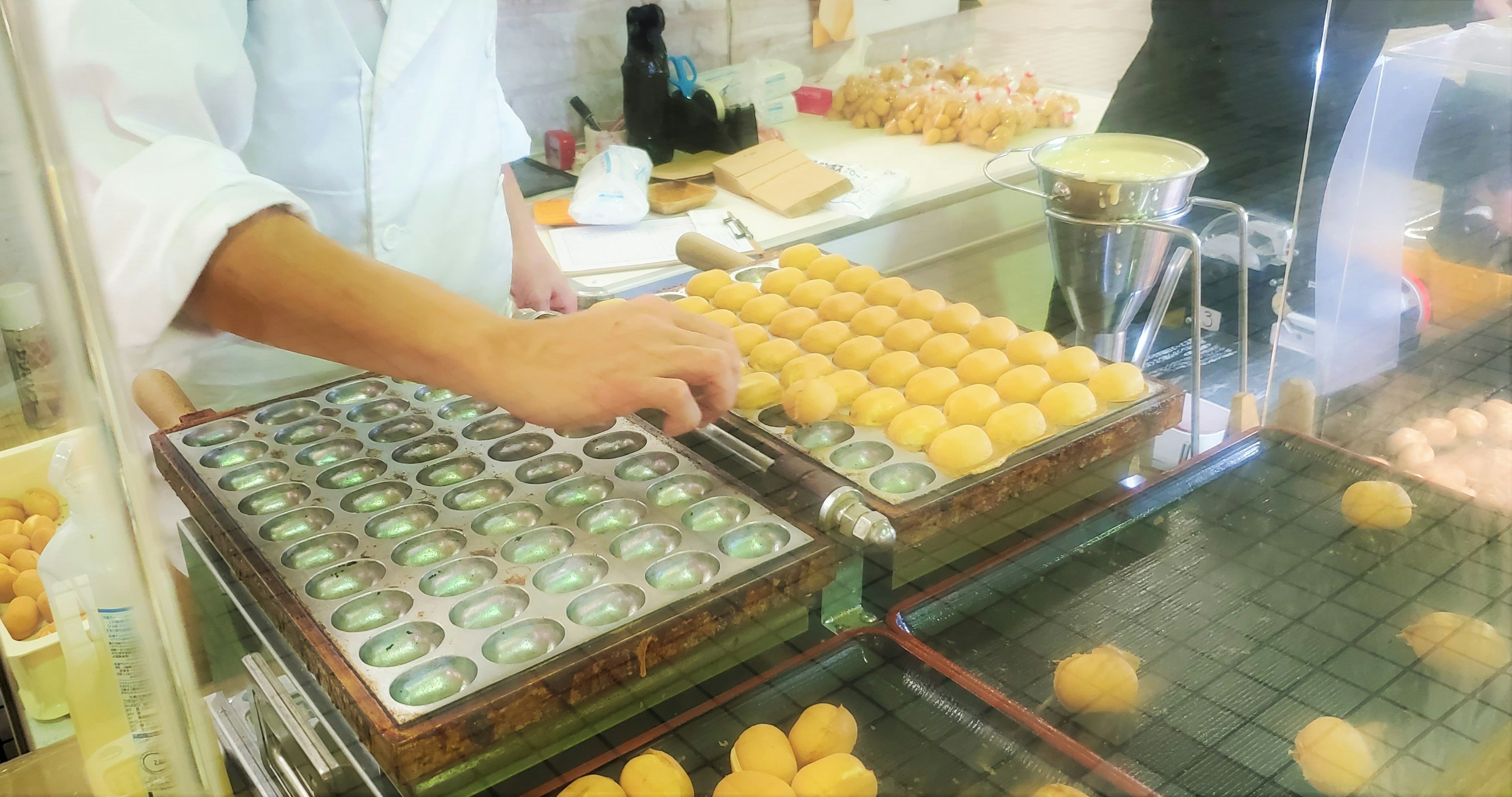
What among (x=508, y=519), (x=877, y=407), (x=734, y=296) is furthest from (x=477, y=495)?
(x=734, y=296)

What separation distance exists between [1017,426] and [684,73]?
37.0 inches

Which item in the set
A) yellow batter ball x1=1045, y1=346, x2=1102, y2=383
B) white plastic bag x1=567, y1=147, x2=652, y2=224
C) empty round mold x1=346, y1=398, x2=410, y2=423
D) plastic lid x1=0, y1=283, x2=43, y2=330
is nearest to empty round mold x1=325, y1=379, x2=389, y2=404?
empty round mold x1=346, y1=398, x2=410, y2=423

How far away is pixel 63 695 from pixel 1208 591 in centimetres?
96

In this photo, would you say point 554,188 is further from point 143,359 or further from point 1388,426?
point 1388,426

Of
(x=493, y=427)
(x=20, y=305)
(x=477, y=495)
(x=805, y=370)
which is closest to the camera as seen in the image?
(x=20, y=305)

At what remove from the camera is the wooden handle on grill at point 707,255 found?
1.34 m

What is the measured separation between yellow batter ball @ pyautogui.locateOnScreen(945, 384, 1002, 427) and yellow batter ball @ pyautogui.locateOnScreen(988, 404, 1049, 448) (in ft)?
0.03

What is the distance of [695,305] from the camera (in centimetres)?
122

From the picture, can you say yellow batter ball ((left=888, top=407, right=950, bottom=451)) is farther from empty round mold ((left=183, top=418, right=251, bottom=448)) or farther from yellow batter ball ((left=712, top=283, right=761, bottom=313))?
empty round mold ((left=183, top=418, right=251, bottom=448))

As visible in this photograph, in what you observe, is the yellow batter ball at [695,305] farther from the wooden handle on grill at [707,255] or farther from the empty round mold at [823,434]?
the empty round mold at [823,434]

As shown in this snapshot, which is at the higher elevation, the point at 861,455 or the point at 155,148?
the point at 155,148

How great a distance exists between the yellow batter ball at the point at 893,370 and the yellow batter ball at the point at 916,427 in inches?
3.4

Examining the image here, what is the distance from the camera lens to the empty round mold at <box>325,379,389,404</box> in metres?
0.99

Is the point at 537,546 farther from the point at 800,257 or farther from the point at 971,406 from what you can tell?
the point at 800,257
